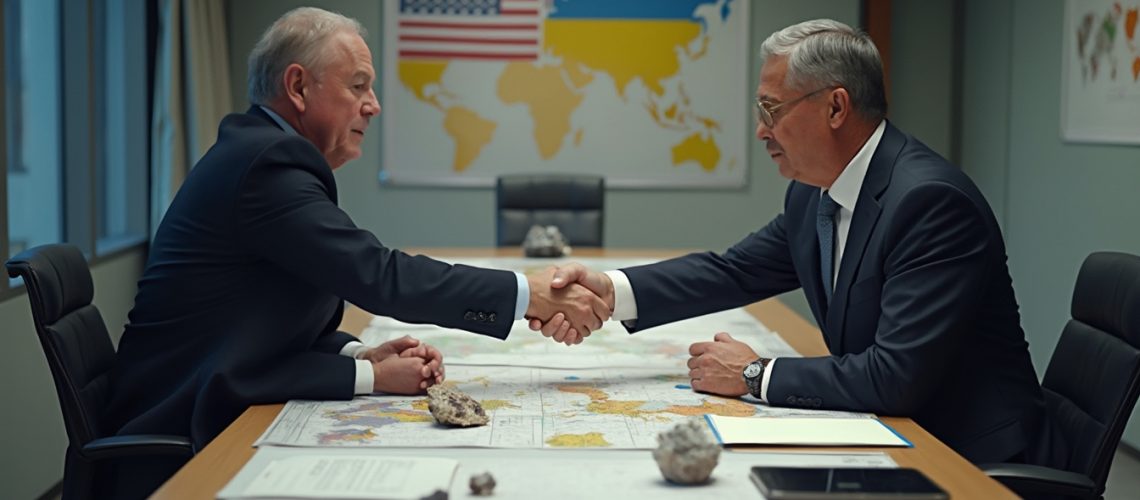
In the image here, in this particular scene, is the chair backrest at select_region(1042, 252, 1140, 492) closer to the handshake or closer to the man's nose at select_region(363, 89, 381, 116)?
the handshake

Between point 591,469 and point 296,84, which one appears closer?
point 591,469

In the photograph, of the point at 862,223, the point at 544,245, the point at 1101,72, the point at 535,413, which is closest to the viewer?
the point at 535,413

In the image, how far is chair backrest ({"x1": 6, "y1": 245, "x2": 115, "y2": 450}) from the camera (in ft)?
7.66

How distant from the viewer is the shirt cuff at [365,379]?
7.23 ft

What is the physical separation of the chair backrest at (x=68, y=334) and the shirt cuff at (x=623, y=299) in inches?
41.5

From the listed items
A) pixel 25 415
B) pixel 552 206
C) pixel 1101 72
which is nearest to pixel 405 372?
pixel 25 415

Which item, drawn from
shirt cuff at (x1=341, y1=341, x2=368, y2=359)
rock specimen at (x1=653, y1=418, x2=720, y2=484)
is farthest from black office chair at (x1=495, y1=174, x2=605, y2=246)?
rock specimen at (x1=653, y1=418, x2=720, y2=484)

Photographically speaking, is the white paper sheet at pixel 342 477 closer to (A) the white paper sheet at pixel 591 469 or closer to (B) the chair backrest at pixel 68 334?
(A) the white paper sheet at pixel 591 469

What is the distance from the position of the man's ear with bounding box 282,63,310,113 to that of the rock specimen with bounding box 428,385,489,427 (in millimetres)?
809

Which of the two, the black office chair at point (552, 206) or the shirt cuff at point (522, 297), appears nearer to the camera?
the shirt cuff at point (522, 297)

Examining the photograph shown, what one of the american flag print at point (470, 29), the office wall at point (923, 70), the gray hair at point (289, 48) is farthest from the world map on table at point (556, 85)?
the gray hair at point (289, 48)

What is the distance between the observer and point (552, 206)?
5.36 m

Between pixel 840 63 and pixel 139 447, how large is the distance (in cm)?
146

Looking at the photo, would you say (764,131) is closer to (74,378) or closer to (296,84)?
(296,84)
